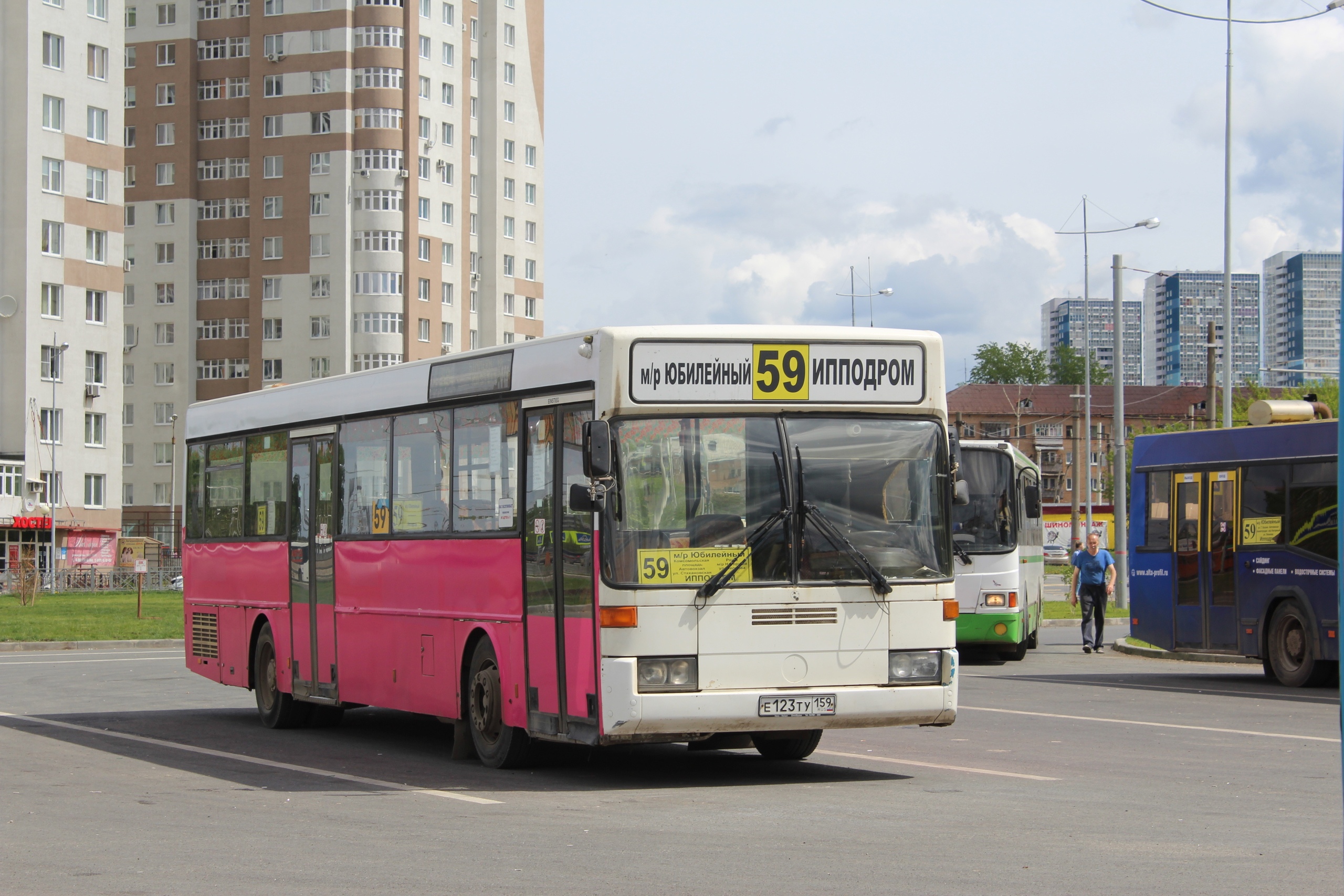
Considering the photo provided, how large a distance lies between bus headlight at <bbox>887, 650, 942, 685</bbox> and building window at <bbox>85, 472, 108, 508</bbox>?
229ft

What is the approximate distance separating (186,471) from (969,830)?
12046mm

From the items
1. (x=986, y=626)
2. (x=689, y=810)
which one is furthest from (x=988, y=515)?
(x=689, y=810)

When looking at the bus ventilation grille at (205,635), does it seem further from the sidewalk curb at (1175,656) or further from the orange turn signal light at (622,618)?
the sidewalk curb at (1175,656)

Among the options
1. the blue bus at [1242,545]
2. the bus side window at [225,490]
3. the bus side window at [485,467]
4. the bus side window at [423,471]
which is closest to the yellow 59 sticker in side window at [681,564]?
the bus side window at [485,467]

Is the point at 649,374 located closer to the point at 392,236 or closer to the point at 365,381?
the point at 365,381

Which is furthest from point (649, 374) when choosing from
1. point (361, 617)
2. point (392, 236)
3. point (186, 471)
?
point (392, 236)

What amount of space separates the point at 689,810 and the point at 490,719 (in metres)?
2.75

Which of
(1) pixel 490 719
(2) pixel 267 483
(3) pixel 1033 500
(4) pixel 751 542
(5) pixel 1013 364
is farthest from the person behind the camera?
(5) pixel 1013 364

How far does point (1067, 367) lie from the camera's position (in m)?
157

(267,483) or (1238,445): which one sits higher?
(1238,445)

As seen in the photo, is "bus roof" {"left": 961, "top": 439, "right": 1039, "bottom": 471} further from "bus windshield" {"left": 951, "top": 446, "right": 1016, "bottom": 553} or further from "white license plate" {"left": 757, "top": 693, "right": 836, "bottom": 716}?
"white license plate" {"left": 757, "top": 693, "right": 836, "bottom": 716}

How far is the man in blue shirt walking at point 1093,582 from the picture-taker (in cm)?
2831

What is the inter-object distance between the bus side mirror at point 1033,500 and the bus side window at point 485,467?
1521 centimetres

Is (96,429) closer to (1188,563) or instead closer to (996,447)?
(996,447)
